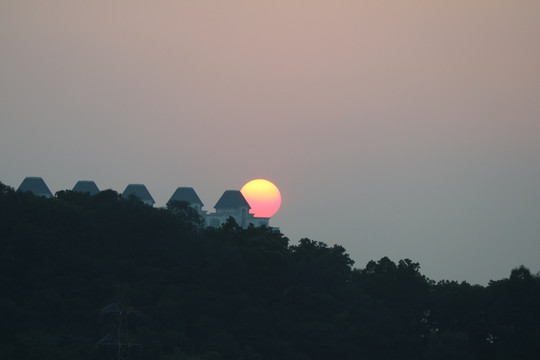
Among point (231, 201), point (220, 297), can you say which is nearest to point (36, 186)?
point (231, 201)

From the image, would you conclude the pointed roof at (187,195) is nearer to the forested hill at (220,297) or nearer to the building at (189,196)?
the building at (189,196)

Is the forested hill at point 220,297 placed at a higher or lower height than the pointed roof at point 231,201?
lower

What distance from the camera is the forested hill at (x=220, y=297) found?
50.2 metres

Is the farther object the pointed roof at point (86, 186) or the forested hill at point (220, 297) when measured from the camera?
the pointed roof at point (86, 186)

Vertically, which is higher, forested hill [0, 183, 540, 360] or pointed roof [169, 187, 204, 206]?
pointed roof [169, 187, 204, 206]

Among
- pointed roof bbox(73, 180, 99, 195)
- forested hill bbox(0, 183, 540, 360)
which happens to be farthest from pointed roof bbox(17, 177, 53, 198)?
forested hill bbox(0, 183, 540, 360)

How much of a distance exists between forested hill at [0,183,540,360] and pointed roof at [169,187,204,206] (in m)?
56.4

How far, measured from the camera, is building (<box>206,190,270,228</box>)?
379ft

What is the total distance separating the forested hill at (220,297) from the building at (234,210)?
53.3m

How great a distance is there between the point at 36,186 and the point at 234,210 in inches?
957

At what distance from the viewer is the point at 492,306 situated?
55719 mm

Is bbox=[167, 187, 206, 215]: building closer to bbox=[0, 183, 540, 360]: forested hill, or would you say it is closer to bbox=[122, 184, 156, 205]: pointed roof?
bbox=[122, 184, 156, 205]: pointed roof

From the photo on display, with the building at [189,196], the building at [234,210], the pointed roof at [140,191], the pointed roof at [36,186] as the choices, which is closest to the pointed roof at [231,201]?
the building at [234,210]

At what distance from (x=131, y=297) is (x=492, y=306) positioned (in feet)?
69.3
